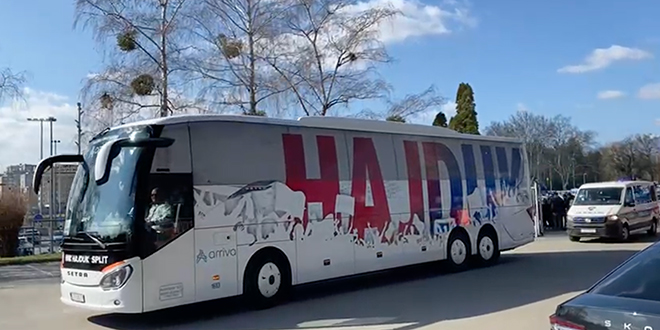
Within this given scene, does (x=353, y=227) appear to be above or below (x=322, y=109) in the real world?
below

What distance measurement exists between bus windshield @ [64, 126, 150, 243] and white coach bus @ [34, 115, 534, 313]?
0.02 meters

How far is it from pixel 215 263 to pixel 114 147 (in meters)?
2.38

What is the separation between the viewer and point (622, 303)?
452cm

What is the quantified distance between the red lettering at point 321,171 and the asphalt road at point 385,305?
1.85m

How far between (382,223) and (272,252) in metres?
3.05

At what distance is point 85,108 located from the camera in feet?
74.7

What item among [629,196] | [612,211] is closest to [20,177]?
[612,211]

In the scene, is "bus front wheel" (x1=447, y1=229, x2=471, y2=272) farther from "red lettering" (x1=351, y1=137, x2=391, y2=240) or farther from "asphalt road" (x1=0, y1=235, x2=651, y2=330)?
"red lettering" (x1=351, y1=137, x2=391, y2=240)

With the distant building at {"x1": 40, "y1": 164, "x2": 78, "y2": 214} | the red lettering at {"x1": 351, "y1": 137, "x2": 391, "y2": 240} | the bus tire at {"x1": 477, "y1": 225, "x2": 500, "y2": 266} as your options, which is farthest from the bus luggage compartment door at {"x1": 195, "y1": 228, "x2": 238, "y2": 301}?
the bus tire at {"x1": 477, "y1": 225, "x2": 500, "y2": 266}

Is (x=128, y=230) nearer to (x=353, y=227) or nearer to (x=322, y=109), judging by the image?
(x=353, y=227)

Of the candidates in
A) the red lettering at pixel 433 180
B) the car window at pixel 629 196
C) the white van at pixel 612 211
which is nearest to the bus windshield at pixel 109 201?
the red lettering at pixel 433 180

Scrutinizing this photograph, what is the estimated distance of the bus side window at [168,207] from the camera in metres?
9.93

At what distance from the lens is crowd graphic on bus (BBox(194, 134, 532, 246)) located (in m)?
11.2

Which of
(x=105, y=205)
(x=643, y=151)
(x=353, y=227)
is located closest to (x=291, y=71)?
(x=353, y=227)
